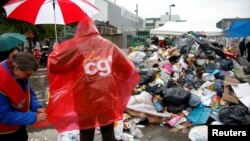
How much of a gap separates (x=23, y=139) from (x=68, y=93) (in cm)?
66

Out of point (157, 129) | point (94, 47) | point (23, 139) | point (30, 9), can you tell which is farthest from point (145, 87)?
point (23, 139)

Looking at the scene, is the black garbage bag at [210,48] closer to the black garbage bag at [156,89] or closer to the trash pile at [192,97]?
the trash pile at [192,97]

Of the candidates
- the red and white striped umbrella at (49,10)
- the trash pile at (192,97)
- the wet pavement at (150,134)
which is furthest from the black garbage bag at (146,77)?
the red and white striped umbrella at (49,10)

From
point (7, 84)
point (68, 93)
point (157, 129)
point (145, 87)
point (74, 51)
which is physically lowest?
point (157, 129)

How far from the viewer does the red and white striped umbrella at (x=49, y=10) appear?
427 cm

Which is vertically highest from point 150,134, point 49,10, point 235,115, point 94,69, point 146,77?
point 49,10

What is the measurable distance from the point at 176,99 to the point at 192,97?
1.16ft

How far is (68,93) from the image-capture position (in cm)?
312

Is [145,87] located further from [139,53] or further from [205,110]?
[139,53]

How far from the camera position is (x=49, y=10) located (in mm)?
4645

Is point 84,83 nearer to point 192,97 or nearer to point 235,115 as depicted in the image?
point 235,115

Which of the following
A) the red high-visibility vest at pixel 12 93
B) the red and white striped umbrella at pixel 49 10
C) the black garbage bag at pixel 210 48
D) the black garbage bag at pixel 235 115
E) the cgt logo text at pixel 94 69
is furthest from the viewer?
the black garbage bag at pixel 210 48

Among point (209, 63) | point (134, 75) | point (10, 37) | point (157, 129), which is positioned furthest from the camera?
point (209, 63)

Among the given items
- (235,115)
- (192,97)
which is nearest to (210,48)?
(192,97)
